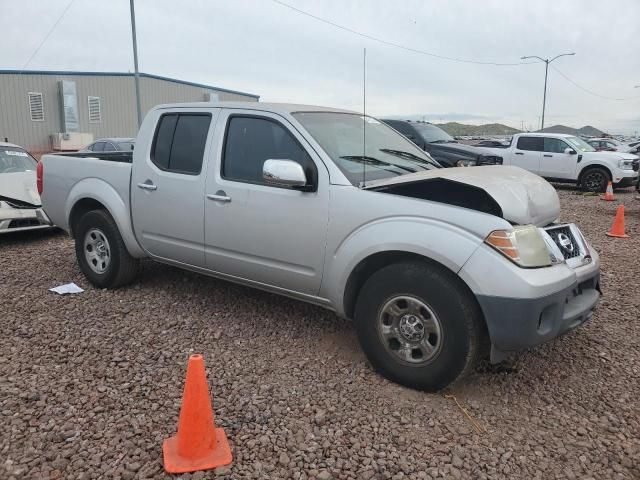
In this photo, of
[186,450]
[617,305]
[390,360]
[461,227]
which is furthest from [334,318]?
[617,305]

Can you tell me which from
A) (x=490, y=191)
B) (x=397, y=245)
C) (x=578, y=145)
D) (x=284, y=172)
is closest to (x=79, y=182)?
(x=284, y=172)

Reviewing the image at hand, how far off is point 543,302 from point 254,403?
175 cm

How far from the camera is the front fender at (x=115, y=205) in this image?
488 centimetres

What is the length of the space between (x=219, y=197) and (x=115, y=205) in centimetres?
139

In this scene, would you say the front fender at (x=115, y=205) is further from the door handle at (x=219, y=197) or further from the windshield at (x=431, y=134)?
the windshield at (x=431, y=134)

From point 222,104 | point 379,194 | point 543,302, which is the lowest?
point 543,302

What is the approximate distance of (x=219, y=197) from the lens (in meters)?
4.10

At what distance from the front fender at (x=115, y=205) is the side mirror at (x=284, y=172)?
197 centimetres

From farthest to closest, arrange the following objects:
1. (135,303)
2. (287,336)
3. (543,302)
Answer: (135,303), (287,336), (543,302)

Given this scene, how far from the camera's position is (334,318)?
15.0ft

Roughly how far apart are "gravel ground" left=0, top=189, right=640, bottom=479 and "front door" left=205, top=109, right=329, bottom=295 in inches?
23.2

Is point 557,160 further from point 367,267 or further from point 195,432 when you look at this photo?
point 195,432

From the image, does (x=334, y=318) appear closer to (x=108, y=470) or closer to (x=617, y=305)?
(x=108, y=470)

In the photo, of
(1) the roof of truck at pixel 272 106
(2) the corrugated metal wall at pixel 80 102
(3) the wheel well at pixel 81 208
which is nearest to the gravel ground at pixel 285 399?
(3) the wheel well at pixel 81 208
